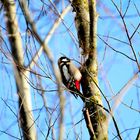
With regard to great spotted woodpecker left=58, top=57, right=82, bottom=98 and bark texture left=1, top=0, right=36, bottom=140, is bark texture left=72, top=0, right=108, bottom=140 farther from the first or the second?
bark texture left=1, top=0, right=36, bottom=140

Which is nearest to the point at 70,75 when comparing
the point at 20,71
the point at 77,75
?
the point at 77,75

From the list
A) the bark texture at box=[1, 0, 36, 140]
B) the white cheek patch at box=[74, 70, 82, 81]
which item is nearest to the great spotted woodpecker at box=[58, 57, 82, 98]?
the white cheek patch at box=[74, 70, 82, 81]

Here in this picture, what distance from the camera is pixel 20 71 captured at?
7.61 ft

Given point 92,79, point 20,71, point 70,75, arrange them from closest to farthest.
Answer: point 20,71, point 92,79, point 70,75

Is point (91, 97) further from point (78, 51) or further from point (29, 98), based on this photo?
point (29, 98)

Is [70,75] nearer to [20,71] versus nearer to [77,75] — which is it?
[77,75]

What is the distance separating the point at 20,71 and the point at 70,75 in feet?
2.08

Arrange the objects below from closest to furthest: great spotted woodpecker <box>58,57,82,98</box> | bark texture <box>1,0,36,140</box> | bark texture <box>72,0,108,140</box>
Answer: bark texture <box>1,0,36,140</box>, bark texture <box>72,0,108,140</box>, great spotted woodpecker <box>58,57,82,98</box>

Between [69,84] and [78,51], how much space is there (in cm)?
32

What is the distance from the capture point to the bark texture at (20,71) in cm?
199

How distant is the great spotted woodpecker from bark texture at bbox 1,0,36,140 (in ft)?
1.40

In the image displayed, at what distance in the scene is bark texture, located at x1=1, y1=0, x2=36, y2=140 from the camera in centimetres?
199

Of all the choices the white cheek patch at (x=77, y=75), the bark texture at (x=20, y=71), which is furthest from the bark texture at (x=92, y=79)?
the bark texture at (x=20, y=71)

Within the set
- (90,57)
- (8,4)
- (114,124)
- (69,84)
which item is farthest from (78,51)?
(8,4)
